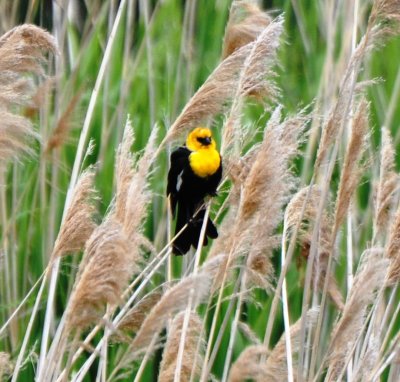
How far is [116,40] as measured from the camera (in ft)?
12.7

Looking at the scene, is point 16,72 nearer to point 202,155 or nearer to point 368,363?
point 202,155

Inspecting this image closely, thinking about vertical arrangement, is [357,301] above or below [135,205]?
below

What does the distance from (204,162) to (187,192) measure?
12 cm

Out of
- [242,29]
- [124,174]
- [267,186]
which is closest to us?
[267,186]

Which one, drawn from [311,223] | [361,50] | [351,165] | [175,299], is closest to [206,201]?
[311,223]

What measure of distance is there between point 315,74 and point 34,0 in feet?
3.50

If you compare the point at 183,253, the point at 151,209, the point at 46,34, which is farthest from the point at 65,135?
the point at 151,209

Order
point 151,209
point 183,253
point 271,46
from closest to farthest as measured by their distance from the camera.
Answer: point 271,46, point 183,253, point 151,209

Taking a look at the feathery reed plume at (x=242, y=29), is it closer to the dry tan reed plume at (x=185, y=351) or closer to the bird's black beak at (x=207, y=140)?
the bird's black beak at (x=207, y=140)

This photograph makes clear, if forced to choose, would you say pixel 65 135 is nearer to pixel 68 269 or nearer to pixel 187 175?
pixel 187 175

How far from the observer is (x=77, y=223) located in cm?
222

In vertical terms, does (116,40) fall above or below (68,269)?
above

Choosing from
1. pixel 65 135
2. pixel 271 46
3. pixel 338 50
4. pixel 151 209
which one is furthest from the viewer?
pixel 338 50

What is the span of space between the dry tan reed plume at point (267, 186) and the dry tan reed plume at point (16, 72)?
54cm
